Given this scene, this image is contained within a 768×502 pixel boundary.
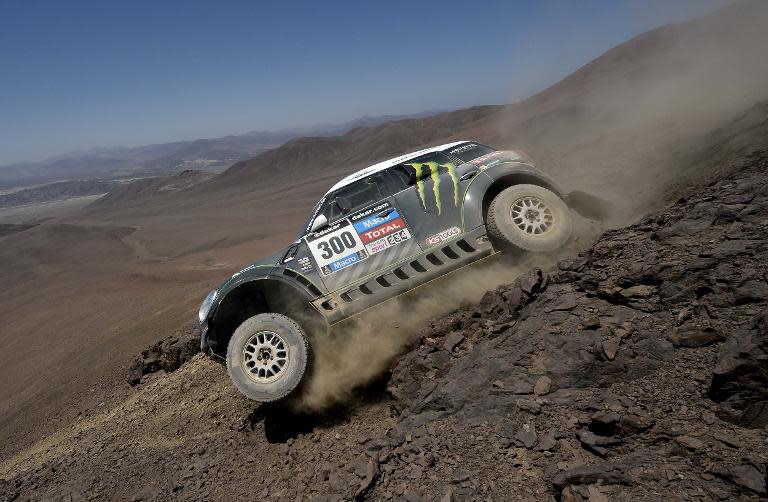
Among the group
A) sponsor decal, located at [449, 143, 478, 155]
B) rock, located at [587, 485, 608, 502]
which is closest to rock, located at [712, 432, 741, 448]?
rock, located at [587, 485, 608, 502]

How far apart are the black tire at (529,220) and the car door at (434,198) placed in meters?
0.42

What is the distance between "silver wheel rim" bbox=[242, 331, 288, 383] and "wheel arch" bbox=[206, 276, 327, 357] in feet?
2.01

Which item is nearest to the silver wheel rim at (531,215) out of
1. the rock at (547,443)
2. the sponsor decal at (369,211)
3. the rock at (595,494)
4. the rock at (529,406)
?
the sponsor decal at (369,211)

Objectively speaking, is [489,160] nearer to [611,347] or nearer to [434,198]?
[434,198]

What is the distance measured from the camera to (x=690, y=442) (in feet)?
7.97

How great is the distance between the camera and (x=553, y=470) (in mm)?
2695

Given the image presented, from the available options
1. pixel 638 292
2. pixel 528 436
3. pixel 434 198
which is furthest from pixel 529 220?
pixel 528 436

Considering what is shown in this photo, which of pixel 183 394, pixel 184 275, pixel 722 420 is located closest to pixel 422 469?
pixel 722 420

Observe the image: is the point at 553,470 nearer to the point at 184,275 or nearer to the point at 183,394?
the point at 183,394

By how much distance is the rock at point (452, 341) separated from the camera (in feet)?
14.7

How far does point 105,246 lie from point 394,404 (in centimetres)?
3881

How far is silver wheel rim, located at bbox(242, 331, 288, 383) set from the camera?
5141 millimetres

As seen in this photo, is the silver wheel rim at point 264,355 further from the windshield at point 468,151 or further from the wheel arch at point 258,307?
the windshield at point 468,151

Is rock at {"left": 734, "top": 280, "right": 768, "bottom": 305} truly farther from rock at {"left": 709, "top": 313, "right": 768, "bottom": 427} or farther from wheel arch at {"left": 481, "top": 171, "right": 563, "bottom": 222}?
wheel arch at {"left": 481, "top": 171, "right": 563, "bottom": 222}
